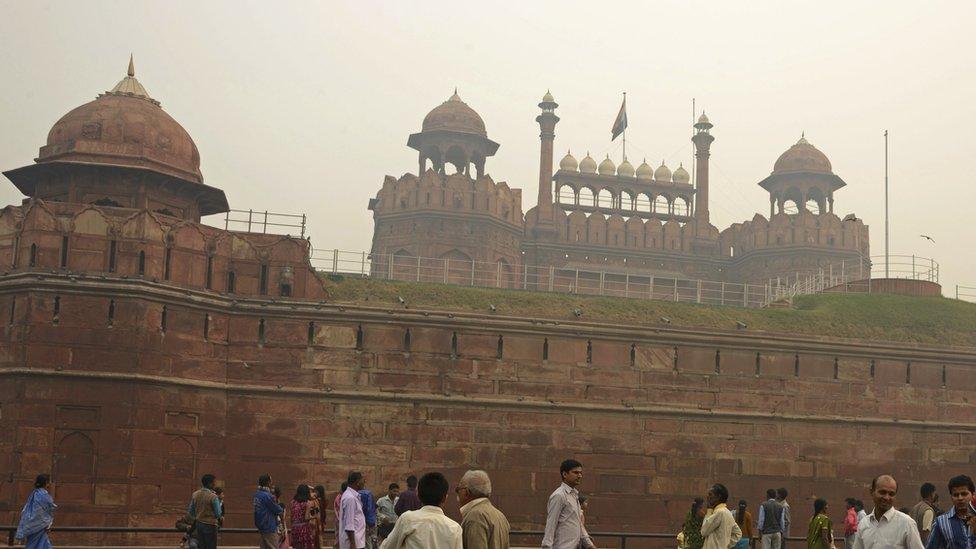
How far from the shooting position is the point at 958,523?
738 centimetres

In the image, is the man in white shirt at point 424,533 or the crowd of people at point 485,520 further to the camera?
the crowd of people at point 485,520

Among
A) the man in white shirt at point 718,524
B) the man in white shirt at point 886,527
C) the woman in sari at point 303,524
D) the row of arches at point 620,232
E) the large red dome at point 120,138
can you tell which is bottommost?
the woman in sari at point 303,524

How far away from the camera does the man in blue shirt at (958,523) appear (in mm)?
7320

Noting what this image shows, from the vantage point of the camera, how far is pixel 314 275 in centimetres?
2548

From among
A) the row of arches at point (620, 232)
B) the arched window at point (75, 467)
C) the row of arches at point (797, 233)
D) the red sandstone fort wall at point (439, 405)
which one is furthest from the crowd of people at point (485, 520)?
the row of arches at point (797, 233)

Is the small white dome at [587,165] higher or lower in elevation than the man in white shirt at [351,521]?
higher

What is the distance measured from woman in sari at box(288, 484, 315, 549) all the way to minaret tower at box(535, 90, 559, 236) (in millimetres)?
29763

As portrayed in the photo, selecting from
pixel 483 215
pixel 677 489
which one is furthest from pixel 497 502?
pixel 483 215

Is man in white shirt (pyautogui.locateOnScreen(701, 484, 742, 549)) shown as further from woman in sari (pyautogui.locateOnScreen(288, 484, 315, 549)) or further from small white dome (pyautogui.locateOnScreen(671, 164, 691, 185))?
small white dome (pyautogui.locateOnScreen(671, 164, 691, 185))

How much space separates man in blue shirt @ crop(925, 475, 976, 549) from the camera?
732 centimetres

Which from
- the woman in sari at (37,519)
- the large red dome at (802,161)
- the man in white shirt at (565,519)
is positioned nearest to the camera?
the man in white shirt at (565,519)

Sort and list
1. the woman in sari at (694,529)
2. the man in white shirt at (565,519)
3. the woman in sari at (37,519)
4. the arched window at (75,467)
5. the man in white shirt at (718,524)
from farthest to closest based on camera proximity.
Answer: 1. the arched window at (75,467)
2. the woman in sari at (37,519)
3. the woman in sari at (694,529)
4. the man in white shirt at (718,524)
5. the man in white shirt at (565,519)

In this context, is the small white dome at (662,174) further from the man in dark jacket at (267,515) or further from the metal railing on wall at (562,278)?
the man in dark jacket at (267,515)

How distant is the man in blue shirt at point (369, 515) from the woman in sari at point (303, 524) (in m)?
0.58
